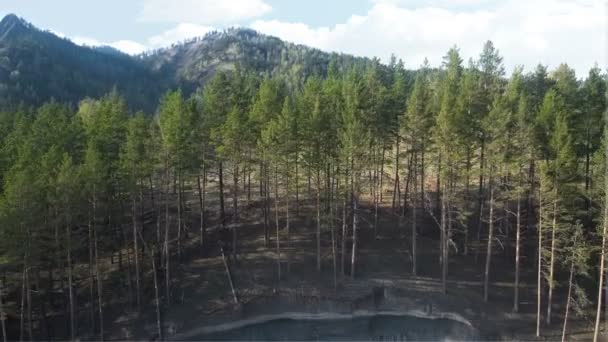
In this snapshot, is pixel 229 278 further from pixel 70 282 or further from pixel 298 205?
pixel 70 282

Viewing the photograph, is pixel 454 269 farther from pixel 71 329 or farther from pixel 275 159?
pixel 71 329

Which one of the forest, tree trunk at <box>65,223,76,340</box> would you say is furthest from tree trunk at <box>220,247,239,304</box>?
tree trunk at <box>65,223,76,340</box>

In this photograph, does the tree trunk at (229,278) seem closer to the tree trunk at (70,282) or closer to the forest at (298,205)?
the forest at (298,205)

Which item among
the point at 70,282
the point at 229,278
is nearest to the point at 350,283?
the point at 229,278

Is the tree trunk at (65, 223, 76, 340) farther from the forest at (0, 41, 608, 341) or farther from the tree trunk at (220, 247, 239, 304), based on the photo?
the tree trunk at (220, 247, 239, 304)

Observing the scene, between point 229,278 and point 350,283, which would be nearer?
point 350,283

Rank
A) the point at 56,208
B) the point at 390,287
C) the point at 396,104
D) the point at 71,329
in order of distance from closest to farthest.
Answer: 1. the point at 56,208
2. the point at 71,329
3. the point at 390,287
4. the point at 396,104

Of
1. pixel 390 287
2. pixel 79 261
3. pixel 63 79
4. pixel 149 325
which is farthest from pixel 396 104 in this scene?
pixel 63 79

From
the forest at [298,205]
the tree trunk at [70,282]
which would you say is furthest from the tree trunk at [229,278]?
the tree trunk at [70,282]
